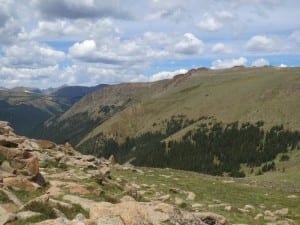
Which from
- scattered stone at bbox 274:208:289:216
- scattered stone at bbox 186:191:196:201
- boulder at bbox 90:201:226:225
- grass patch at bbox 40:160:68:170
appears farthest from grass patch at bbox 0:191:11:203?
scattered stone at bbox 274:208:289:216

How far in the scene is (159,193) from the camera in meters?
43.9

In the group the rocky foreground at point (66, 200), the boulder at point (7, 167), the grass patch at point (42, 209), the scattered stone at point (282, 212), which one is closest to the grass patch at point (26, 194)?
the rocky foreground at point (66, 200)

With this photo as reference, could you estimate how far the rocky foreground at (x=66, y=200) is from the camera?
16859mm

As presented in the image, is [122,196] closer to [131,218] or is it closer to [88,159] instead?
[131,218]

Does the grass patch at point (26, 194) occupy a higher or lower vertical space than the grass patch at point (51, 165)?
higher

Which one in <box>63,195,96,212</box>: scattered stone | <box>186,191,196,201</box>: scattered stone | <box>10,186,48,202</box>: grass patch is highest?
<box>63,195,96,212</box>: scattered stone

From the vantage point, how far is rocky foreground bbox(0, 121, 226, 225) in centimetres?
1686

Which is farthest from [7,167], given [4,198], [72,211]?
[72,211]

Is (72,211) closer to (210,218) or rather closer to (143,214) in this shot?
(143,214)

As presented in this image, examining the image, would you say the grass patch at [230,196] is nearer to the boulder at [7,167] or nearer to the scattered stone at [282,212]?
the scattered stone at [282,212]

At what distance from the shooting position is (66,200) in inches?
1000

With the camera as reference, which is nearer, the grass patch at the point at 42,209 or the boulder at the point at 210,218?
the grass patch at the point at 42,209

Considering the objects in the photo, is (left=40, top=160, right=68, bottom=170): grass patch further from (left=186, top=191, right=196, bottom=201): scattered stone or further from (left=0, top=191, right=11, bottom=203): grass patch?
(left=0, top=191, right=11, bottom=203): grass patch

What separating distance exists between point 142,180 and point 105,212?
→ 39.9 metres
